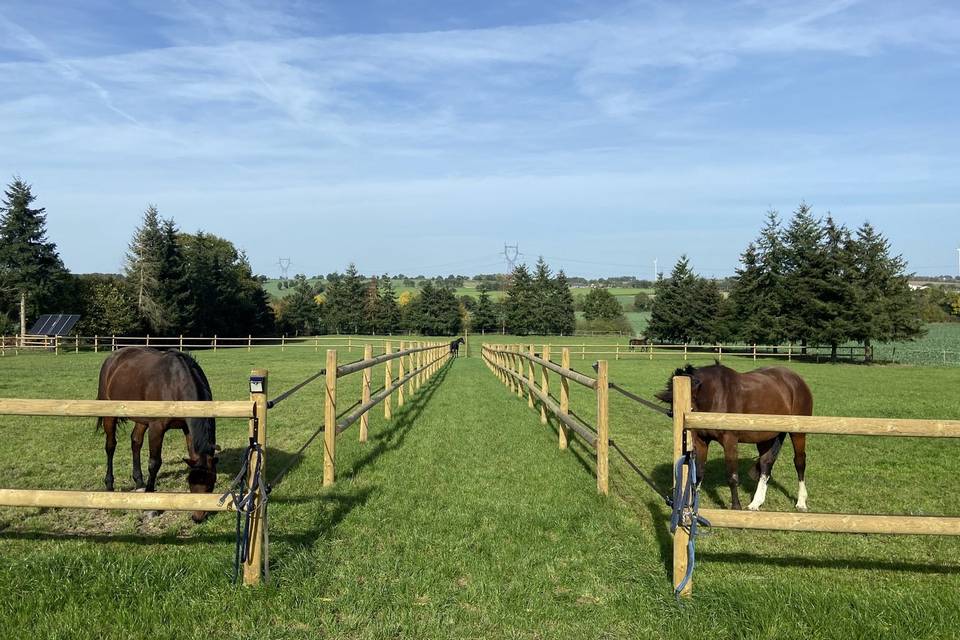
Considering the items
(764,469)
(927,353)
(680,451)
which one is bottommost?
(927,353)

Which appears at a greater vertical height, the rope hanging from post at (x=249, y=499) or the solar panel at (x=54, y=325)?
the solar panel at (x=54, y=325)

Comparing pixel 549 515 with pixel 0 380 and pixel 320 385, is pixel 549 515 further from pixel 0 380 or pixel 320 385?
pixel 0 380

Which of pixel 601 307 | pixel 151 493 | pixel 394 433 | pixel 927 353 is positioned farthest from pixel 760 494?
pixel 601 307

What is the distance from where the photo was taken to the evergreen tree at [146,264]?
51.5m

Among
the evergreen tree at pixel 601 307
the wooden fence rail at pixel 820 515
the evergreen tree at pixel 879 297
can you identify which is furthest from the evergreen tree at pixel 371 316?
the wooden fence rail at pixel 820 515

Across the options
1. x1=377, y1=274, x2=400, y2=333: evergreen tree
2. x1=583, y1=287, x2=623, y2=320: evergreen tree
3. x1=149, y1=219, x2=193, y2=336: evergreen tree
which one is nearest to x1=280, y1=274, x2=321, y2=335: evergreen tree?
x1=377, y1=274, x2=400, y2=333: evergreen tree

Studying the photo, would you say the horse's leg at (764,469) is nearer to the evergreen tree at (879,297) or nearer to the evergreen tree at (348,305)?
the evergreen tree at (879,297)

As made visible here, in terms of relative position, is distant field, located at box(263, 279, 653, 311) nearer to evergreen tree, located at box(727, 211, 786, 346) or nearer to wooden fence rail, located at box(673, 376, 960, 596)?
evergreen tree, located at box(727, 211, 786, 346)

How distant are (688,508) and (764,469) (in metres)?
2.79

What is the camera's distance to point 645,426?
11.7 m

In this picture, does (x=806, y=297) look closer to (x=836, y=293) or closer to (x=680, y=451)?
(x=836, y=293)

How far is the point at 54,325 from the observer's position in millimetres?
40594

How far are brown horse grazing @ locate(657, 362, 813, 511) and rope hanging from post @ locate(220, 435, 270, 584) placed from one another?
12.5ft

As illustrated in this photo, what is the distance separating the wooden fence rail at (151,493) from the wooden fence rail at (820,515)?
2.60 metres
